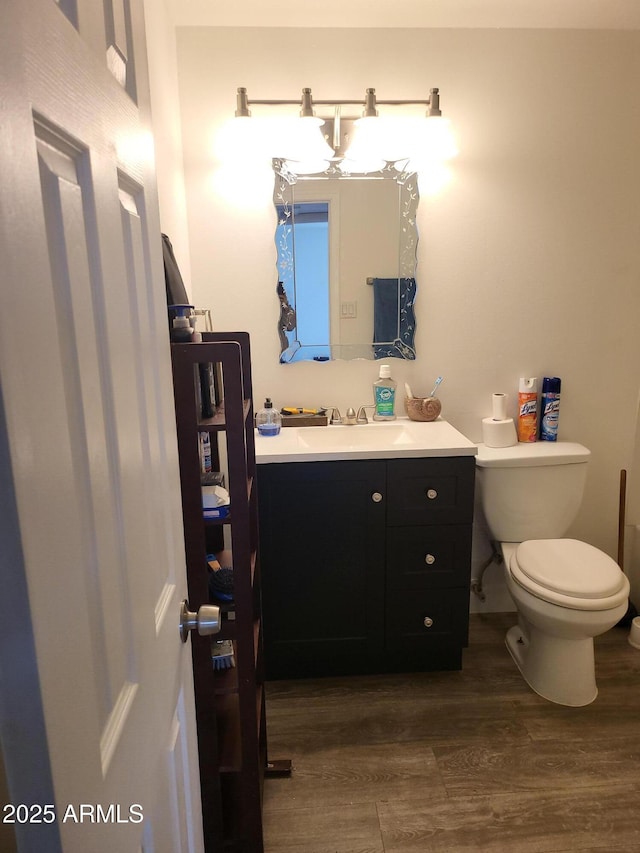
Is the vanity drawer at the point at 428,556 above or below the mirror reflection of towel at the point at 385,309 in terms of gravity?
below

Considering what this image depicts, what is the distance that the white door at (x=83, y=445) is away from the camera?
39 centimetres

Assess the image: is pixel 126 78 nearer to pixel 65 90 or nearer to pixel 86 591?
pixel 65 90

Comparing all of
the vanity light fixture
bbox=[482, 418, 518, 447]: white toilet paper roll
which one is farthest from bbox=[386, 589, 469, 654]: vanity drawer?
the vanity light fixture

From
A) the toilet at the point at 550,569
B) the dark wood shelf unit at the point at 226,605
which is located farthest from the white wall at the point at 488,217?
the dark wood shelf unit at the point at 226,605

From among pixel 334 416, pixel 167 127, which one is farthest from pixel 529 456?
pixel 167 127

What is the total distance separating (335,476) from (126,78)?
1.38m

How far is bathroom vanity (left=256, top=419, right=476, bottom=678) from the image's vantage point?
6.31 ft

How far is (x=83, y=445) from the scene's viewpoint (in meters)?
0.53

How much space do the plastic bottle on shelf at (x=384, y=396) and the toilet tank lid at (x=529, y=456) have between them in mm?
383

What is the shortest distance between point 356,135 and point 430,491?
128 cm

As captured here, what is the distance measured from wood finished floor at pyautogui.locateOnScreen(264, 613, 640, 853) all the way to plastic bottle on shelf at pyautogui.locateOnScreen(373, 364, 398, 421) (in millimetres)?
983

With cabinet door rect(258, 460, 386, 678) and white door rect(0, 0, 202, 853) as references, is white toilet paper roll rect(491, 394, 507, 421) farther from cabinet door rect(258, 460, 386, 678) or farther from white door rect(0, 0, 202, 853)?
white door rect(0, 0, 202, 853)

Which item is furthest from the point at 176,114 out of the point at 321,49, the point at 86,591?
the point at 86,591

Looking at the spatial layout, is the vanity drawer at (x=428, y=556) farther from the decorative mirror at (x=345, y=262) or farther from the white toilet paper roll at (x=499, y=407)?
the decorative mirror at (x=345, y=262)
